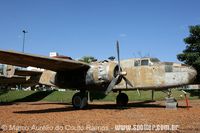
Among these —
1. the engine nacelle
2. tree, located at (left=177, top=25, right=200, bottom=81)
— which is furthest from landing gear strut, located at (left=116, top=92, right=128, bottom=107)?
tree, located at (left=177, top=25, right=200, bottom=81)

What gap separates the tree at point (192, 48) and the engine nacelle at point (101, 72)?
2416cm

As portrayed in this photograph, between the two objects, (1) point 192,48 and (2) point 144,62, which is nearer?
(2) point 144,62

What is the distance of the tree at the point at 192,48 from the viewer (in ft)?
128

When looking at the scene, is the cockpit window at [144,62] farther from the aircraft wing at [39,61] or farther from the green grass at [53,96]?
the green grass at [53,96]

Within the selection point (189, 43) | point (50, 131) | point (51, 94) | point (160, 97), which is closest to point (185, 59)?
point (189, 43)

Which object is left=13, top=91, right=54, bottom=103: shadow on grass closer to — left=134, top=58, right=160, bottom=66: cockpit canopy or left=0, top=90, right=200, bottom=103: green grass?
left=0, top=90, right=200, bottom=103: green grass

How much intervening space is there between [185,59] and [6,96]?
25.6m

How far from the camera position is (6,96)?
35219 mm

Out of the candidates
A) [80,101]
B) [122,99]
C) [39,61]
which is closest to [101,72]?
[80,101]

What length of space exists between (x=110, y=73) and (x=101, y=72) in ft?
2.05

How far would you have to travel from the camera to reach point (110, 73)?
57.7ft

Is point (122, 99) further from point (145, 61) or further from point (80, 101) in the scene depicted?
point (145, 61)

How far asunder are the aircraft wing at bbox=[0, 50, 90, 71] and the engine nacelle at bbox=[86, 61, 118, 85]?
0.62 meters

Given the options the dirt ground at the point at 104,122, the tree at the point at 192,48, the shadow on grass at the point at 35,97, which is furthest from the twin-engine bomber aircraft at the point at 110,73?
the tree at the point at 192,48
